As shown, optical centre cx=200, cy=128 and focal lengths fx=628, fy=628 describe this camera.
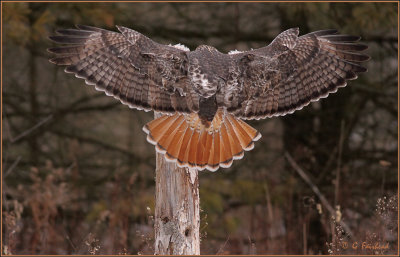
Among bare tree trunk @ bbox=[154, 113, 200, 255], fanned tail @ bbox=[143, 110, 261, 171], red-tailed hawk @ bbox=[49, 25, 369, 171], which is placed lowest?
bare tree trunk @ bbox=[154, 113, 200, 255]

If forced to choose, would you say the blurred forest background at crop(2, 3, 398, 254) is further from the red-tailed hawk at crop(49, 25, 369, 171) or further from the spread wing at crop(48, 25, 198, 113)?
the spread wing at crop(48, 25, 198, 113)

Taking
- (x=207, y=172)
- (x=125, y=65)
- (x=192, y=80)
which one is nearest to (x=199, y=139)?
(x=192, y=80)

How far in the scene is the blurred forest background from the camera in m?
8.22

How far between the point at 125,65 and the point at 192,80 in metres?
0.63

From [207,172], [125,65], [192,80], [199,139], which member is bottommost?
[199,139]

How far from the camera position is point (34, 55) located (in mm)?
9828

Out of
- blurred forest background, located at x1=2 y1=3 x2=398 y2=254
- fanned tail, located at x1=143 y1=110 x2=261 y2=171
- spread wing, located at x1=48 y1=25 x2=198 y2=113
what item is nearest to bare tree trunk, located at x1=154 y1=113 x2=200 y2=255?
fanned tail, located at x1=143 y1=110 x2=261 y2=171

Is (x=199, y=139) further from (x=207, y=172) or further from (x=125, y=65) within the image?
(x=207, y=172)

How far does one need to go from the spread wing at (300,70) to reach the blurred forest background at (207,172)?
268 centimetres

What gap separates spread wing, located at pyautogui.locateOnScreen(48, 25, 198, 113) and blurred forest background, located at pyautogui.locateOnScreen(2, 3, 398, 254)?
3.18 m

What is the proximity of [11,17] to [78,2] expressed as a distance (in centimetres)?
89

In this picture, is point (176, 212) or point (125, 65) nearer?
point (176, 212)

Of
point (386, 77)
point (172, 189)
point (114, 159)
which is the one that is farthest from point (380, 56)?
point (172, 189)

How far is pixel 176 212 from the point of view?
179 inches
